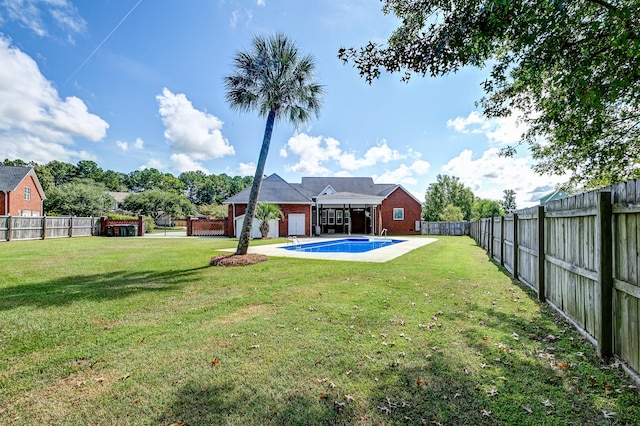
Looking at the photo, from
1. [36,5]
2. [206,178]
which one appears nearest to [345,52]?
[36,5]

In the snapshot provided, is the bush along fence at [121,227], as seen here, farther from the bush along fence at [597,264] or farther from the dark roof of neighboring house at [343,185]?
the bush along fence at [597,264]

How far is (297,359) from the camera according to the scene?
11.5 feet

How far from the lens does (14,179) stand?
29.2 m

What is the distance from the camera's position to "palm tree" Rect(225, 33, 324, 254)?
1112 cm

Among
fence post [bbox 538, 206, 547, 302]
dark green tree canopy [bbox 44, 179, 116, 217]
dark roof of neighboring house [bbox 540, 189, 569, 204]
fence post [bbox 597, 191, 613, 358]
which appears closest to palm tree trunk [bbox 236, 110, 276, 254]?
fence post [bbox 538, 206, 547, 302]

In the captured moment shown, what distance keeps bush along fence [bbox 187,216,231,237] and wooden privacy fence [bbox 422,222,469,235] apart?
2093 cm

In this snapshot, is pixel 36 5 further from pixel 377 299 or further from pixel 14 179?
pixel 14 179

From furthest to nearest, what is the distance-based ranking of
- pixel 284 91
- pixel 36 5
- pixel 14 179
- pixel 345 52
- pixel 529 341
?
pixel 14 179, pixel 284 91, pixel 36 5, pixel 345 52, pixel 529 341

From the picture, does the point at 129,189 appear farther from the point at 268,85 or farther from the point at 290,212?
the point at 268,85

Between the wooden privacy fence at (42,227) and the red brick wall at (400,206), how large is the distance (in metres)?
27.9

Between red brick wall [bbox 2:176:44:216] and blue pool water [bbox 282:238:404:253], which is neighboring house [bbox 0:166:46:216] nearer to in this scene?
red brick wall [bbox 2:176:44:216]

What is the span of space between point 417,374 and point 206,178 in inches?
3764

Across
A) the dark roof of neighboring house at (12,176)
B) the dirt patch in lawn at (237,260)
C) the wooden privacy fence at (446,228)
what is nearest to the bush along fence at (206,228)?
the dark roof of neighboring house at (12,176)

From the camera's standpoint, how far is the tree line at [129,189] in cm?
3838
